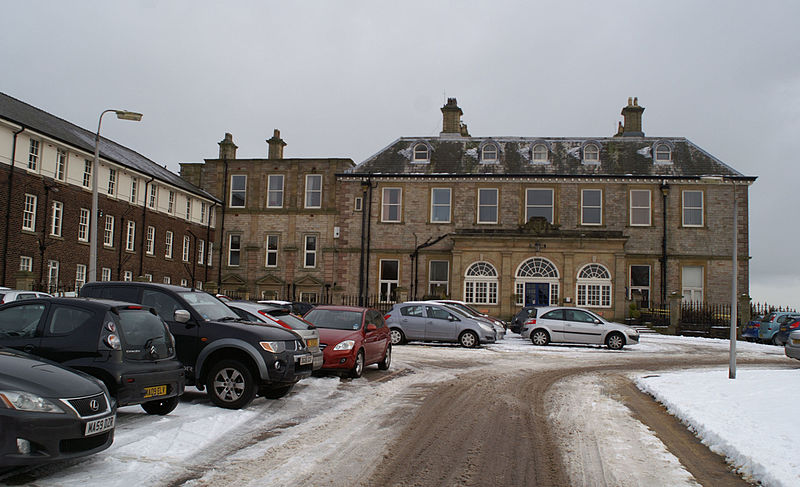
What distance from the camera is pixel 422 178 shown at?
4262cm

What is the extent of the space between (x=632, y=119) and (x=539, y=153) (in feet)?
23.3

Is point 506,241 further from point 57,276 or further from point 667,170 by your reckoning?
point 57,276

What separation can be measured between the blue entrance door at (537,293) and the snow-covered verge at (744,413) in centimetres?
2281

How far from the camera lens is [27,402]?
6070 millimetres

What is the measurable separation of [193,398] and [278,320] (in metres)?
2.83

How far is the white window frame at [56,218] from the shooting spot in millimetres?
31234

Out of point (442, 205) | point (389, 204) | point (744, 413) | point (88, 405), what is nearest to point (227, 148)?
point (389, 204)

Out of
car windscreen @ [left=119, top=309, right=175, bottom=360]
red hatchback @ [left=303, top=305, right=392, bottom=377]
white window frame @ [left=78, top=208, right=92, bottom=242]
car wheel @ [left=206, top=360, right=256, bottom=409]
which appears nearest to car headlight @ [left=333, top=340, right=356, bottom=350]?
red hatchback @ [left=303, top=305, right=392, bottom=377]

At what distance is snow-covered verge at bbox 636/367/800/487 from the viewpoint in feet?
24.8

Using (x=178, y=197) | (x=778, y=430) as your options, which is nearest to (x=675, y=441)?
(x=778, y=430)

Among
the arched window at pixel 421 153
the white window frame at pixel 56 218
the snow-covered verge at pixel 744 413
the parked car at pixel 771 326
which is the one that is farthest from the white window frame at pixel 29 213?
the parked car at pixel 771 326

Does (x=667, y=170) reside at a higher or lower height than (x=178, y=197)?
higher

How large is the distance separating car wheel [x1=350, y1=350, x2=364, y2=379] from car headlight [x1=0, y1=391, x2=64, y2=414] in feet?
27.5

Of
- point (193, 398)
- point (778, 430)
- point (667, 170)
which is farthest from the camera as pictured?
point (667, 170)
